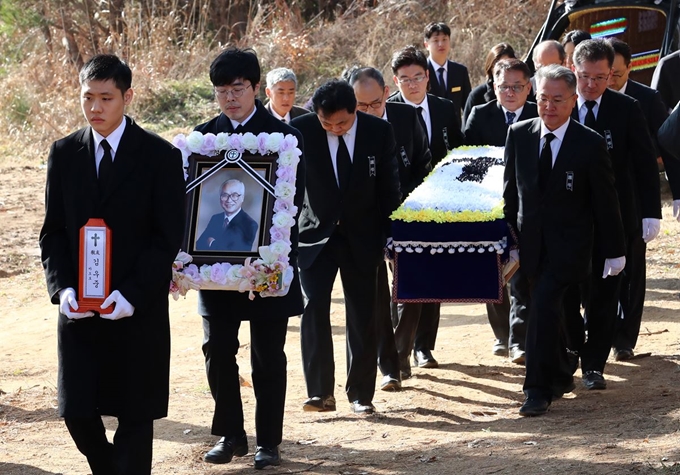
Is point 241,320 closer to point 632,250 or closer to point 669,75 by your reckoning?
point 632,250

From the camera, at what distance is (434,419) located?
686cm

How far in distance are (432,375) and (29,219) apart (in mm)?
7712

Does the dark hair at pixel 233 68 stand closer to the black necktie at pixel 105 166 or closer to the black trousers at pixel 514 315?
the black necktie at pixel 105 166

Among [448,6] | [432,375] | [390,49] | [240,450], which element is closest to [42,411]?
[240,450]

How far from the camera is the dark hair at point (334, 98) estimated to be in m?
6.55

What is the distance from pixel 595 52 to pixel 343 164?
1.72 meters

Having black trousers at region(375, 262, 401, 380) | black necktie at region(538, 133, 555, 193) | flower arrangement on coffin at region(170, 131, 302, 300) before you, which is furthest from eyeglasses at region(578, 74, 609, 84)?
flower arrangement on coffin at region(170, 131, 302, 300)

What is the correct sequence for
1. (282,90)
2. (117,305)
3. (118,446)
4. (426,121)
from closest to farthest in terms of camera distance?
(117,305)
(118,446)
(426,121)
(282,90)

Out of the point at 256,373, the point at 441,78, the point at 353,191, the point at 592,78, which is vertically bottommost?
the point at 256,373

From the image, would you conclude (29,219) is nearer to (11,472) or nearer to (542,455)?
(11,472)

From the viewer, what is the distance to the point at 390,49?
20172 millimetres

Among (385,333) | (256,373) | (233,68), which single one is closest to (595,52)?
(385,333)

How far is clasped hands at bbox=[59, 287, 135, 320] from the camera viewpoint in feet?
15.3

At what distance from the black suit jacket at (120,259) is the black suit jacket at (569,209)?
2427 millimetres
